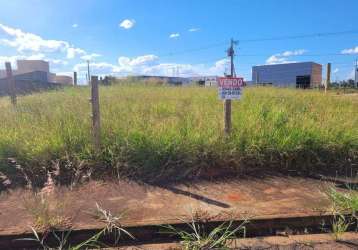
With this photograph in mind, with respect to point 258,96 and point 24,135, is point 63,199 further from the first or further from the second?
point 258,96

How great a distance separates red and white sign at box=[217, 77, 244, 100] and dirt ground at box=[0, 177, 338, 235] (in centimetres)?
125

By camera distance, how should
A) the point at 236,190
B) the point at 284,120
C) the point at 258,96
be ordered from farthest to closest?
the point at 258,96 < the point at 284,120 < the point at 236,190

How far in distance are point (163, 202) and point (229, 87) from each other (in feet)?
6.61

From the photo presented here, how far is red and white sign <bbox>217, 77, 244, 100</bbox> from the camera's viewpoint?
162 inches

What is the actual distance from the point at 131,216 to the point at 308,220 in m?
1.76

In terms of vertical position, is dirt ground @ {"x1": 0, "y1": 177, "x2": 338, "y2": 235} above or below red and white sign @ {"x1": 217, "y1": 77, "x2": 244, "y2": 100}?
below

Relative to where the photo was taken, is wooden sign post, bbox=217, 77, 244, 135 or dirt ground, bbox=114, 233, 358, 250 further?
wooden sign post, bbox=217, 77, 244, 135

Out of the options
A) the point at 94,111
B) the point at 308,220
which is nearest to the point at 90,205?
the point at 94,111

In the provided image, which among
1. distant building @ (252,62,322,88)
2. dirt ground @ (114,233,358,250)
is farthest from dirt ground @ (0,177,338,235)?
distant building @ (252,62,322,88)

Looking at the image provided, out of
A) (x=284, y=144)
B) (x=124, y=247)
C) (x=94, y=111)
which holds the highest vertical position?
(x=94, y=111)

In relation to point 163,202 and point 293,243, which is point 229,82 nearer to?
point 163,202

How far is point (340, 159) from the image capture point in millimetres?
4234

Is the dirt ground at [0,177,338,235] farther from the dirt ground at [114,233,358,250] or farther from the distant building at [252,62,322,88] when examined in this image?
the distant building at [252,62,322,88]

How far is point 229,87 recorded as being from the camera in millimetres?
4137
